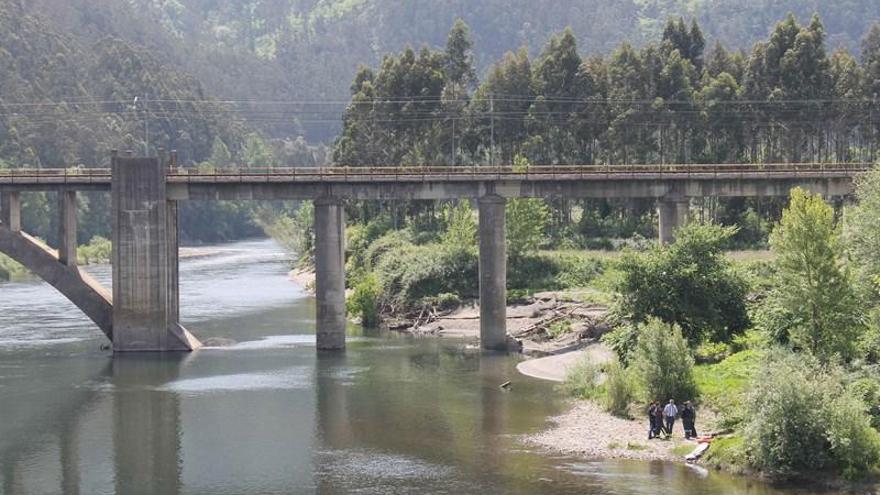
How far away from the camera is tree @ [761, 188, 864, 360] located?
6469 cm

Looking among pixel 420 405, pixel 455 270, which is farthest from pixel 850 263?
pixel 455 270

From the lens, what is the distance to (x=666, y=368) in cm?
6681

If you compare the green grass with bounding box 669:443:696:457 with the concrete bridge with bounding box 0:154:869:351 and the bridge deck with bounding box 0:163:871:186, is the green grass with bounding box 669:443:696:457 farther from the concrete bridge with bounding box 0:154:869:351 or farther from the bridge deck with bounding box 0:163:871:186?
the bridge deck with bounding box 0:163:871:186

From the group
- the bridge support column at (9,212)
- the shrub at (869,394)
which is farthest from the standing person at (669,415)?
the bridge support column at (9,212)

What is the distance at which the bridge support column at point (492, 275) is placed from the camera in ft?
318

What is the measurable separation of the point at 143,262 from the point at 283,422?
101 feet

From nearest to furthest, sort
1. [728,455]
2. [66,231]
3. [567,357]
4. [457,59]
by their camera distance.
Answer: [728,455]
[567,357]
[66,231]
[457,59]

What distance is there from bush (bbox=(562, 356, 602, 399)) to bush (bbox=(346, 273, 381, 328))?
1520 inches

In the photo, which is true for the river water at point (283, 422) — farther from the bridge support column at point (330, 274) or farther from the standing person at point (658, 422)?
the standing person at point (658, 422)

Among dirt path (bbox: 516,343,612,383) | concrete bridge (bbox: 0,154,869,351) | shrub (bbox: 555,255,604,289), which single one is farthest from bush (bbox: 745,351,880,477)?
shrub (bbox: 555,255,604,289)

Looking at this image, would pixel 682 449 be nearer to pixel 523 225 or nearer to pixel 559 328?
pixel 559 328

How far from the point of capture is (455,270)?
115000 mm

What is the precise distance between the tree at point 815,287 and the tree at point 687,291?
10.3 meters

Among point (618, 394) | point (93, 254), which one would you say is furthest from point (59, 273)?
point (93, 254)
